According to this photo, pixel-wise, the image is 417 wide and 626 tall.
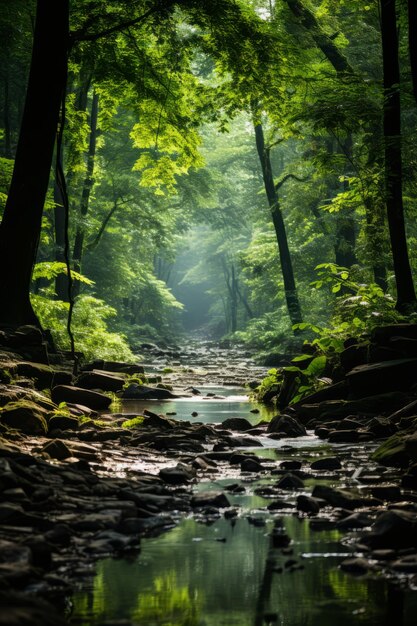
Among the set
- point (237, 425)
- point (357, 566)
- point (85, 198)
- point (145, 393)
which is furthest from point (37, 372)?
point (85, 198)

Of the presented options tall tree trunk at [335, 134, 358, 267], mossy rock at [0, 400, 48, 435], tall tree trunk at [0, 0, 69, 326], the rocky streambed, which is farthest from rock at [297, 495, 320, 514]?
tall tree trunk at [335, 134, 358, 267]

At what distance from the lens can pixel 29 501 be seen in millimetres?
4492

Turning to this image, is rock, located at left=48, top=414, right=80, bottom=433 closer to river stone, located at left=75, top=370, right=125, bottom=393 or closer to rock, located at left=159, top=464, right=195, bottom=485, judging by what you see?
rock, located at left=159, top=464, right=195, bottom=485

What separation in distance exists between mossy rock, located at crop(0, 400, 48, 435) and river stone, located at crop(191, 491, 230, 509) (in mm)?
2863

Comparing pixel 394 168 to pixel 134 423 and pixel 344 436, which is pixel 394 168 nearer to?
pixel 344 436

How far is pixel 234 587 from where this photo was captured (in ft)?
11.8

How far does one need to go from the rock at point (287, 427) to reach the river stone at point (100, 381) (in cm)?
513

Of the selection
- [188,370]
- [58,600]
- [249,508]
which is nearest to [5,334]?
[249,508]

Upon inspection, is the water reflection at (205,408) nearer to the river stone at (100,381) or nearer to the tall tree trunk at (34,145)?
the river stone at (100,381)

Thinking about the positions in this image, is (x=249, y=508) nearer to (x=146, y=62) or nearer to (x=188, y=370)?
(x=146, y=62)

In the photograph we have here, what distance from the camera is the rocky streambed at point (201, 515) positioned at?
3330 millimetres

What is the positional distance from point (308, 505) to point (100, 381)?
32.7 feet

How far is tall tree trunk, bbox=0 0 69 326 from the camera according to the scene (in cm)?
1103

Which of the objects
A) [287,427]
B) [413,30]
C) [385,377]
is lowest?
[287,427]
